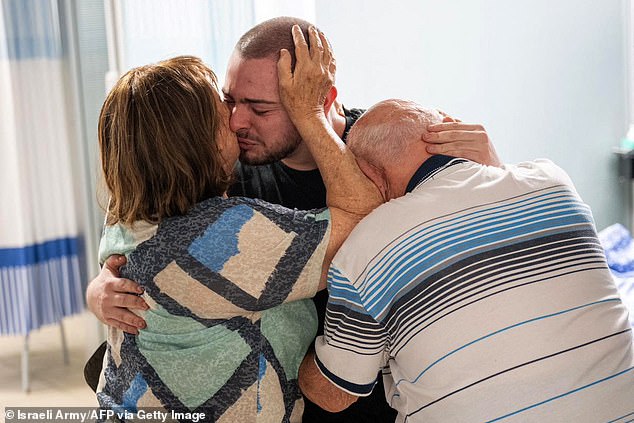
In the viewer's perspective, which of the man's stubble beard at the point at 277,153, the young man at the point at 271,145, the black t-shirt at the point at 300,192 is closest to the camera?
the young man at the point at 271,145

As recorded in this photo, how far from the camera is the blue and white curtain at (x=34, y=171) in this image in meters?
3.41

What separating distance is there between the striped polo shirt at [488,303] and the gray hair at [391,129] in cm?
10

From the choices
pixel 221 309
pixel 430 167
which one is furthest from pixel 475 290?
pixel 221 309

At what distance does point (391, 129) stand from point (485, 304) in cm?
37

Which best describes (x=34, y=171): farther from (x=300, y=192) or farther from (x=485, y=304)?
(x=485, y=304)

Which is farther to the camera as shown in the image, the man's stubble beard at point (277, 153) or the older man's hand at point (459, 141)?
the man's stubble beard at point (277, 153)

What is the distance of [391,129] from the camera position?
1.53 meters

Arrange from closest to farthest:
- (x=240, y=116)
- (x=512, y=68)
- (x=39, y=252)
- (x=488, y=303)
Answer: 1. (x=488, y=303)
2. (x=240, y=116)
3. (x=39, y=252)
4. (x=512, y=68)

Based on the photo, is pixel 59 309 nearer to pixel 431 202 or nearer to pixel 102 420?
pixel 102 420

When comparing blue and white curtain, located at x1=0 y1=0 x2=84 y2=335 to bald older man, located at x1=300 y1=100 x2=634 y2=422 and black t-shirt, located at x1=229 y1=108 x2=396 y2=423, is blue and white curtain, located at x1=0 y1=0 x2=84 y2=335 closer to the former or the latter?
black t-shirt, located at x1=229 y1=108 x2=396 y2=423

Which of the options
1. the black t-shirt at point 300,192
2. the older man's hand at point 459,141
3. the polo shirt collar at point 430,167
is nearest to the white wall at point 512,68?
the black t-shirt at point 300,192

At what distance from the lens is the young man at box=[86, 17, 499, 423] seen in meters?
1.72

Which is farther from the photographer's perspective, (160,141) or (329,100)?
(329,100)

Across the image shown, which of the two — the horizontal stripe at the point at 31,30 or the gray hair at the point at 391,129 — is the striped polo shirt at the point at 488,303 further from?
the horizontal stripe at the point at 31,30
